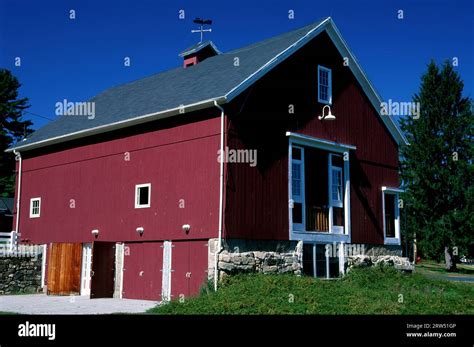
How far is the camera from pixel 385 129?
24688mm

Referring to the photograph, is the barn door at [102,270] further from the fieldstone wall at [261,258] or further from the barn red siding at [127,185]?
the fieldstone wall at [261,258]

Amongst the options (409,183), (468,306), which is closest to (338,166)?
(468,306)

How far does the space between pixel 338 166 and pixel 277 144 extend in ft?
11.8

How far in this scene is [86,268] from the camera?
22.3 metres

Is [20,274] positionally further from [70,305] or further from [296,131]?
[296,131]

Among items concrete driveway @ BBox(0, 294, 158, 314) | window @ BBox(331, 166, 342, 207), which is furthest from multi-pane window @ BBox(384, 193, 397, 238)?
concrete driveway @ BBox(0, 294, 158, 314)

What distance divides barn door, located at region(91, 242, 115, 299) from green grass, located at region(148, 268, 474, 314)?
5.03m

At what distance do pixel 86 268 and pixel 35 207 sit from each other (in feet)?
16.2

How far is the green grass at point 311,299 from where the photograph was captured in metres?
13.8

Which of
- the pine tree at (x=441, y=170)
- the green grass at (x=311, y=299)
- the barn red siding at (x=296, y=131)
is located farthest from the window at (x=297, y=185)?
the pine tree at (x=441, y=170)

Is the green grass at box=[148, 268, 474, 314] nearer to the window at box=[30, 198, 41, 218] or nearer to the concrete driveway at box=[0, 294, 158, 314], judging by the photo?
the concrete driveway at box=[0, 294, 158, 314]

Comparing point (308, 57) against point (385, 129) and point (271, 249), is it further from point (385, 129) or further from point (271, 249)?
point (271, 249)

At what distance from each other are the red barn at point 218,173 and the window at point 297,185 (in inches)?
2.0

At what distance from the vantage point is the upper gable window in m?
21.7
